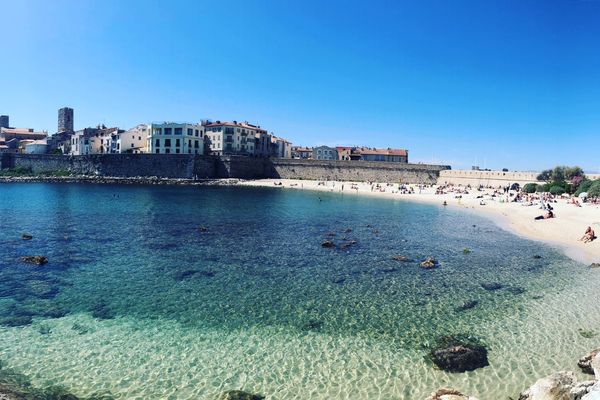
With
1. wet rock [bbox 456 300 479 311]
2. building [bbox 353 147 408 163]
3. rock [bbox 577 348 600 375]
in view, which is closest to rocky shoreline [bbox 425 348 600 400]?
rock [bbox 577 348 600 375]

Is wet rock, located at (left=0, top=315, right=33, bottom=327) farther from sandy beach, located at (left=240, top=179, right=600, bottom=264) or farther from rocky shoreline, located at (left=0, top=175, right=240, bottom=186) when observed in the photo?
rocky shoreline, located at (left=0, top=175, right=240, bottom=186)

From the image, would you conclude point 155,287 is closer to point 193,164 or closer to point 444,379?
point 444,379

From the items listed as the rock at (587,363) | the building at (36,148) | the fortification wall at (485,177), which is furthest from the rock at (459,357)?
the building at (36,148)

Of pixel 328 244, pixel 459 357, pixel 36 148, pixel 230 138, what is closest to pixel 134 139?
pixel 230 138

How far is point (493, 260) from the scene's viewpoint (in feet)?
67.7

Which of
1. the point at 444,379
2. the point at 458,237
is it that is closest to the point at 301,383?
the point at 444,379

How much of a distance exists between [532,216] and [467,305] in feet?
101

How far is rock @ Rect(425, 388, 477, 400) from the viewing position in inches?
285

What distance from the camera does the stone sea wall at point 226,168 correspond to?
85.2 metres

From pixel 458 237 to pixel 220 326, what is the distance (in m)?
21.6

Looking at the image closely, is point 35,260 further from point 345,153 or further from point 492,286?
point 345,153

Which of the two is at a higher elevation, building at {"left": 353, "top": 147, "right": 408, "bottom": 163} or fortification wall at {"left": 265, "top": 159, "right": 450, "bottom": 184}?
building at {"left": 353, "top": 147, "right": 408, "bottom": 163}

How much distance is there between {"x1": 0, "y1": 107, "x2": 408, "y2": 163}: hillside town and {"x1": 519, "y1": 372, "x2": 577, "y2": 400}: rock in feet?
284

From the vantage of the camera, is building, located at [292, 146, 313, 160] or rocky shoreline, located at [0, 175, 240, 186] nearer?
rocky shoreline, located at [0, 175, 240, 186]
